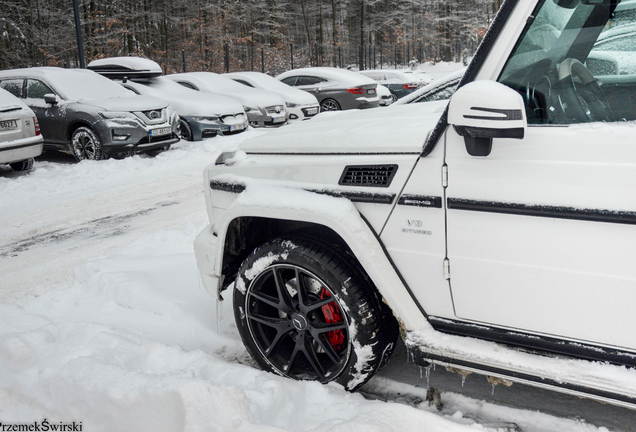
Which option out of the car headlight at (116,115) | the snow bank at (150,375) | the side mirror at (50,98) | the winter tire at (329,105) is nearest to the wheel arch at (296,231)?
the snow bank at (150,375)

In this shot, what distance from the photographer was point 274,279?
2.82 m

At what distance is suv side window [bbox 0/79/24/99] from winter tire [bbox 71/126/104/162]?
5.58 ft

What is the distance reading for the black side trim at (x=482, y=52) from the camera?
209 cm

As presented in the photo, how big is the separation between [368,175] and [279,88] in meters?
13.7

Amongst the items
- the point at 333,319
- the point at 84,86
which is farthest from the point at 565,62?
the point at 84,86

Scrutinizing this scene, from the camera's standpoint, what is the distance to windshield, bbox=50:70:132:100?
10.3 meters

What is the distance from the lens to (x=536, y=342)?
2152mm

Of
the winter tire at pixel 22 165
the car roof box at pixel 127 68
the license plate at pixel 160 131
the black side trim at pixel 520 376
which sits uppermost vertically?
the car roof box at pixel 127 68

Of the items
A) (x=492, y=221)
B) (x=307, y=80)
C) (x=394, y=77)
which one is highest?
(x=394, y=77)

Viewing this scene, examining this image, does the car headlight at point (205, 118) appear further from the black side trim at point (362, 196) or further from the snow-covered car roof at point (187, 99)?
the black side trim at point (362, 196)

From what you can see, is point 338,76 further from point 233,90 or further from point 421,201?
point 421,201

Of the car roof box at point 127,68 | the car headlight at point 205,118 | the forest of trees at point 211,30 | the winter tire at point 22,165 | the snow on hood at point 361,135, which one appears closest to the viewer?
the snow on hood at point 361,135

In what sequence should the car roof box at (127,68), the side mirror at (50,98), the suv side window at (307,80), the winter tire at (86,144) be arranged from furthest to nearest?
the suv side window at (307,80) → the car roof box at (127,68) → the side mirror at (50,98) → the winter tire at (86,144)

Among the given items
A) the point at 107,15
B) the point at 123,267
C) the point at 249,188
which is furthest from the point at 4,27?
the point at 249,188
